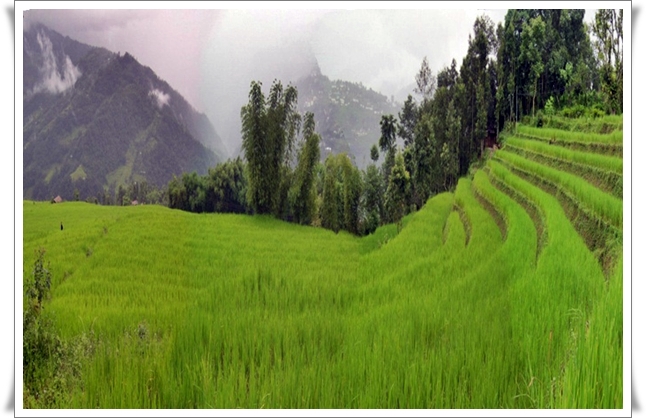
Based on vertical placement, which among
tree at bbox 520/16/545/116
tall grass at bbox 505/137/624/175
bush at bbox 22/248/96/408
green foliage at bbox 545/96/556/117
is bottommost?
bush at bbox 22/248/96/408

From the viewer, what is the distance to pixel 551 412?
1899 millimetres

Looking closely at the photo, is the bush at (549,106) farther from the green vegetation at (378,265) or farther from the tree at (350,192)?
A: the tree at (350,192)

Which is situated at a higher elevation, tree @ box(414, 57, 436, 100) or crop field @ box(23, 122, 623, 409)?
tree @ box(414, 57, 436, 100)

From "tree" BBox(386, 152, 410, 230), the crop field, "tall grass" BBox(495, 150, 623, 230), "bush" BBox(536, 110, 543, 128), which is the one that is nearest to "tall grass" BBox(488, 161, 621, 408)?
the crop field

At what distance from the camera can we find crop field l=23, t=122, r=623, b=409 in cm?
213

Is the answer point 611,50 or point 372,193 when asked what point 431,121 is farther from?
point 611,50

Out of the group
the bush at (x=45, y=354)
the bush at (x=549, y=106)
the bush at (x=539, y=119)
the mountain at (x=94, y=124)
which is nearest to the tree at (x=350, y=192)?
the mountain at (x=94, y=124)

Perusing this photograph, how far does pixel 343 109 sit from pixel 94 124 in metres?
1.92

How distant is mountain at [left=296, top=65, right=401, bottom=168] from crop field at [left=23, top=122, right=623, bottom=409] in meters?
0.80

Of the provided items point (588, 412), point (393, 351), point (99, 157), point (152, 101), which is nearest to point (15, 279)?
point (99, 157)

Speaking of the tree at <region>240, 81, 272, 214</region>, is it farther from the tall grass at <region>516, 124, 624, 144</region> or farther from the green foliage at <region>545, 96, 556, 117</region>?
the green foliage at <region>545, 96, 556, 117</region>

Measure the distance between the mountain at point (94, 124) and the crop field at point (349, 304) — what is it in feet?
0.81

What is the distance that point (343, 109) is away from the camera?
3398 millimetres
